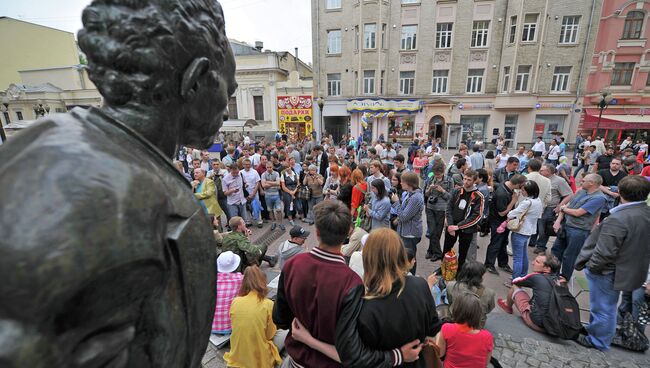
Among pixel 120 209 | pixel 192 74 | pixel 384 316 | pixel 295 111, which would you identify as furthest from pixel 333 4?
pixel 120 209

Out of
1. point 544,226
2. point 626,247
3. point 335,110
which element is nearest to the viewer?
point 626,247

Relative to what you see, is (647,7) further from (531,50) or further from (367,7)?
(367,7)

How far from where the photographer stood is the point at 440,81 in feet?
77.4

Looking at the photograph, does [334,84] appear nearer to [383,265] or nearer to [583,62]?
[583,62]

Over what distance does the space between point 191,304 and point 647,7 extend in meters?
32.3

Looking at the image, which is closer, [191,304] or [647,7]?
[191,304]

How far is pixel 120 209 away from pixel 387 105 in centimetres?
2475

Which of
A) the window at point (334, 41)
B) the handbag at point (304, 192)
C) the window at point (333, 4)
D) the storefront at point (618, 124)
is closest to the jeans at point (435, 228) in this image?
the handbag at point (304, 192)

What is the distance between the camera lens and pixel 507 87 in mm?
22422

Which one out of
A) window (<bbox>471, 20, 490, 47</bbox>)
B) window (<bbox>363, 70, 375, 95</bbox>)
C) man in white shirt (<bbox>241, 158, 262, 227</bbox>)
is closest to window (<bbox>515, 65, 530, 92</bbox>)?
window (<bbox>471, 20, 490, 47</bbox>)

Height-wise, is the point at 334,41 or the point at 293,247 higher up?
the point at 334,41

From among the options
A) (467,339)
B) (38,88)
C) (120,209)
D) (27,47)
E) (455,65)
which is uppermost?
(27,47)

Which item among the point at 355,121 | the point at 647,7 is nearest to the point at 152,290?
the point at 355,121

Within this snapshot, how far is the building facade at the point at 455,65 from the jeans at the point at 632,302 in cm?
1825
